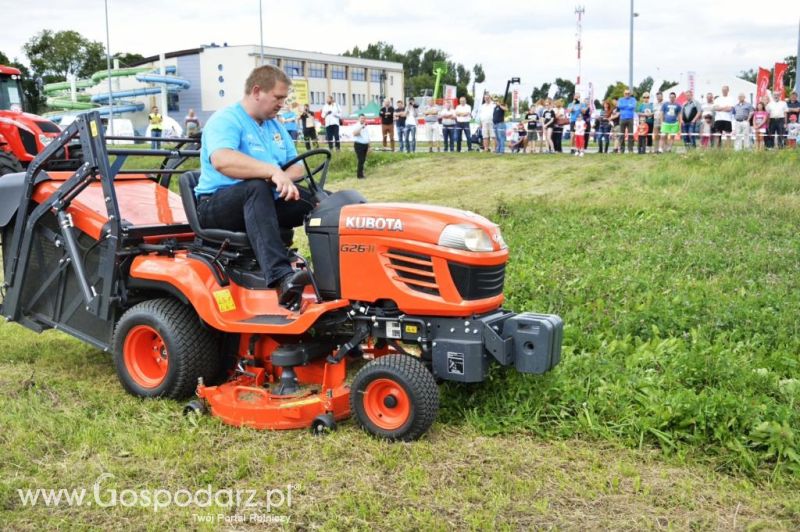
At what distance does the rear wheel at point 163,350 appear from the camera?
468cm

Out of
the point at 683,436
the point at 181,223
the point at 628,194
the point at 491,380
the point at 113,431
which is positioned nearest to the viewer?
the point at 683,436

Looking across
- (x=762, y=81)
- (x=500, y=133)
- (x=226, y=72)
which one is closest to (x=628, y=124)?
(x=500, y=133)

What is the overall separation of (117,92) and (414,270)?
58.9m

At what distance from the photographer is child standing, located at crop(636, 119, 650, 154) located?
17128 millimetres

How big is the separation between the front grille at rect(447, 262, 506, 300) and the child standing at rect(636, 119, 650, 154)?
1394cm

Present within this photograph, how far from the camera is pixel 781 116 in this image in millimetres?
16359

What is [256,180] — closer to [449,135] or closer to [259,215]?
[259,215]

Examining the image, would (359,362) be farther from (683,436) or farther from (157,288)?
(683,436)

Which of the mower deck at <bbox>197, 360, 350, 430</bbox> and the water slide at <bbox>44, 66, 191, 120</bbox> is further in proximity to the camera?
the water slide at <bbox>44, 66, 191, 120</bbox>

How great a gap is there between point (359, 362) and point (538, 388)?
1214 mm

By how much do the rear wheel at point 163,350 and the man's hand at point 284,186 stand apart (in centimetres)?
101

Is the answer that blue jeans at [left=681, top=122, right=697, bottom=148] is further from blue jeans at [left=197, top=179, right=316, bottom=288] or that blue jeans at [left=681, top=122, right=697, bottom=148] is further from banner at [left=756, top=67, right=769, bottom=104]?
blue jeans at [left=197, top=179, right=316, bottom=288]

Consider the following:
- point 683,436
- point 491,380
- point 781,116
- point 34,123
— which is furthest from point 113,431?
point 781,116

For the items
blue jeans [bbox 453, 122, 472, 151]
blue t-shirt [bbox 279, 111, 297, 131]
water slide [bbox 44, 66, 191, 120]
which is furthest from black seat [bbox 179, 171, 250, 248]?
water slide [bbox 44, 66, 191, 120]
